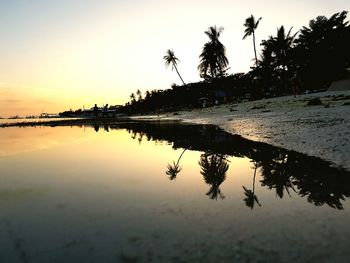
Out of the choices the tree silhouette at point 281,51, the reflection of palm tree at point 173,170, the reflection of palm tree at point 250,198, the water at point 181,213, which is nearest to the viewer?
the water at point 181,213

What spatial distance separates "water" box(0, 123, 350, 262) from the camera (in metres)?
2.83

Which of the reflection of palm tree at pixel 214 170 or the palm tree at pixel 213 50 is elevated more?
the palm tree at pixel 213 50

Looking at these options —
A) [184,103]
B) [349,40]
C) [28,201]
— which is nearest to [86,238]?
[28,201]

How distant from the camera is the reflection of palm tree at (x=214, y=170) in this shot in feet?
16.3

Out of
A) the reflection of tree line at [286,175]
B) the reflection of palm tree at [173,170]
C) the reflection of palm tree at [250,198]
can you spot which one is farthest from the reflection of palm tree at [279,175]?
the reflection of palm tree at [173,170]

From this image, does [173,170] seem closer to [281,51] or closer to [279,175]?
[279,175]

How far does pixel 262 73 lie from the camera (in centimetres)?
5100

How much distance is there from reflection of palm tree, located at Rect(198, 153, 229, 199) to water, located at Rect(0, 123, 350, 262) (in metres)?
0.02

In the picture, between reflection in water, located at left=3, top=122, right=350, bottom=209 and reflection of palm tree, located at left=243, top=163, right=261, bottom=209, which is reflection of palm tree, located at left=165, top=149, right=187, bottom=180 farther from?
reflection of palm tree, located at left=243, top=163, right=261, bottom=209

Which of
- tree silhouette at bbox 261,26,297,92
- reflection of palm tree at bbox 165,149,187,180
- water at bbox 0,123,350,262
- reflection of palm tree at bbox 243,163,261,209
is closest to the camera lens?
water at bbox 0,123,350,262

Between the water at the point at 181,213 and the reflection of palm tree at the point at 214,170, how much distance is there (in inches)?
1.0

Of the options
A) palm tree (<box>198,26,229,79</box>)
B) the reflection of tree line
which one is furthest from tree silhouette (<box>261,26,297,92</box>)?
the reflection of tree line

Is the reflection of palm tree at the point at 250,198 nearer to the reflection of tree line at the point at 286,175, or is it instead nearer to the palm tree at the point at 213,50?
the reflection of tree line at the point at 286,175

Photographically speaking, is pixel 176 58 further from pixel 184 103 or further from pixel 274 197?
pixel 274 197
